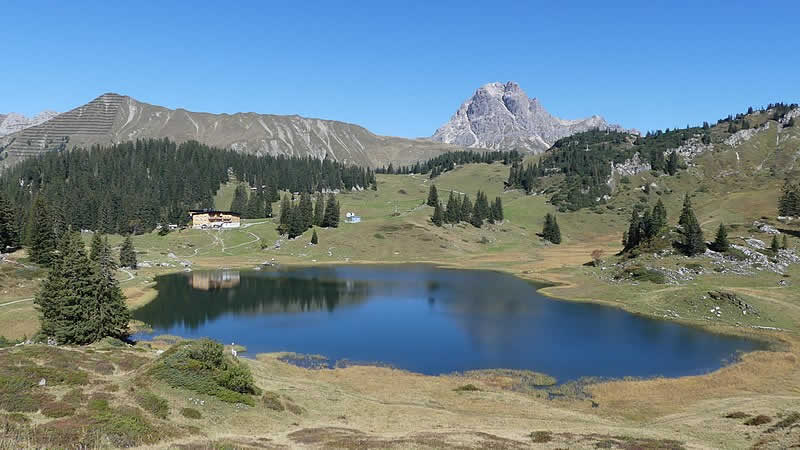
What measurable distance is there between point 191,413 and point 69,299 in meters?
37.5

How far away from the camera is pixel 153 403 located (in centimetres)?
3634

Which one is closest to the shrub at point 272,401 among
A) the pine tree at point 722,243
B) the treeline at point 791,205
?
the pine tree at point 722,243

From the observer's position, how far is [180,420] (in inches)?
1379

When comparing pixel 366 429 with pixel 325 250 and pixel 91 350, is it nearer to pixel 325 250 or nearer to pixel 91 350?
pixel 91 350

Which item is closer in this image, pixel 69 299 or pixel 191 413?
pixel 191 413

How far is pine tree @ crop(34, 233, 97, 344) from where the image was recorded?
205ft

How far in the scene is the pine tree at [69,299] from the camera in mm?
62625

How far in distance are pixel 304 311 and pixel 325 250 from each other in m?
94.8

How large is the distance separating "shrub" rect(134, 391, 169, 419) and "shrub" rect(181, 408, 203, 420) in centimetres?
114

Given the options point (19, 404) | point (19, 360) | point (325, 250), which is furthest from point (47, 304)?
point (325, 250)

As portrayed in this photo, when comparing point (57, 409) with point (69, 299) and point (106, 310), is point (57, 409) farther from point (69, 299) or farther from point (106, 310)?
point (106, 310)

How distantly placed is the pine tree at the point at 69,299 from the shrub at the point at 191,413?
35.0 m

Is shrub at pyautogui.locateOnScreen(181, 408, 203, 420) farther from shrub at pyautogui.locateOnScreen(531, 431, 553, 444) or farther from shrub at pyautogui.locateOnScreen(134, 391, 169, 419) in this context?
shrub at pyautogui.locateOnScreen(531, 431, 553, 444)

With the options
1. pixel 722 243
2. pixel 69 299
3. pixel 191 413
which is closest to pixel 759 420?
pixel 191 413
